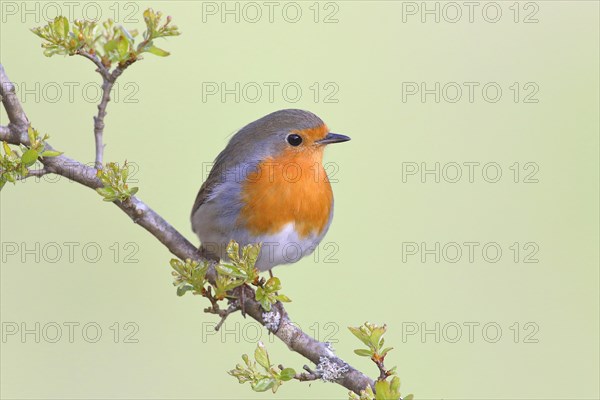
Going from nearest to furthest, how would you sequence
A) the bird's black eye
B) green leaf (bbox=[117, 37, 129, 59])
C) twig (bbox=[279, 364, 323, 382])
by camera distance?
green leaf (bbox=[117, 37, 129, 59]), twig (bbox=[279, 364, 323, 382]), the bird's black eye

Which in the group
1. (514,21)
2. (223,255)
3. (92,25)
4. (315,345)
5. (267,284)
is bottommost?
(315,345)

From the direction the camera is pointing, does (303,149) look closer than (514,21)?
Yes

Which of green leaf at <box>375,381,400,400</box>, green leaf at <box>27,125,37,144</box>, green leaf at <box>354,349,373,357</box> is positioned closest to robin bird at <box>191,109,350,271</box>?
green leaf at <box>27,125,37,144</box>

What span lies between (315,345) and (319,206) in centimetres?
128

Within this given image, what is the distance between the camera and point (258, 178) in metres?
4.38

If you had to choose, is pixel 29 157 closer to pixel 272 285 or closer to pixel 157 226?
pixel 157 226

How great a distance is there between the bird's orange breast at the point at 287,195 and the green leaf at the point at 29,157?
154 centimetres

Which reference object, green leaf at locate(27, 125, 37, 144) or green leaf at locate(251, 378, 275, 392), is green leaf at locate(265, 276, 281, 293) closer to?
green leaf at locate(251, 378, 275, 392)

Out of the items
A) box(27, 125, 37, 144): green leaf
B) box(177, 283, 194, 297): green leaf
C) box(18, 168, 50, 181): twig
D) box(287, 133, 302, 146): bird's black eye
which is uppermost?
box(287, 133, 302, 146): bird's black eye

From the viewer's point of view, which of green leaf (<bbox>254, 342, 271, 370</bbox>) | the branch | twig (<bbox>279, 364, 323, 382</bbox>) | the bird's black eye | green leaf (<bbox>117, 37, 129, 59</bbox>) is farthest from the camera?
the bird's black eye

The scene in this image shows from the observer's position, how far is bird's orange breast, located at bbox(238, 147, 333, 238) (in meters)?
4.29

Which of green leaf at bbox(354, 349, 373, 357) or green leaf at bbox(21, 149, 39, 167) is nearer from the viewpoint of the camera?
green leaf at bbox(354, 349, 373, 357)

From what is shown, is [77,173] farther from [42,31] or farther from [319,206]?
[319,206]

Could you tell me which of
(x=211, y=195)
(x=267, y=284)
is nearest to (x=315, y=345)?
(x=267, y=284)
